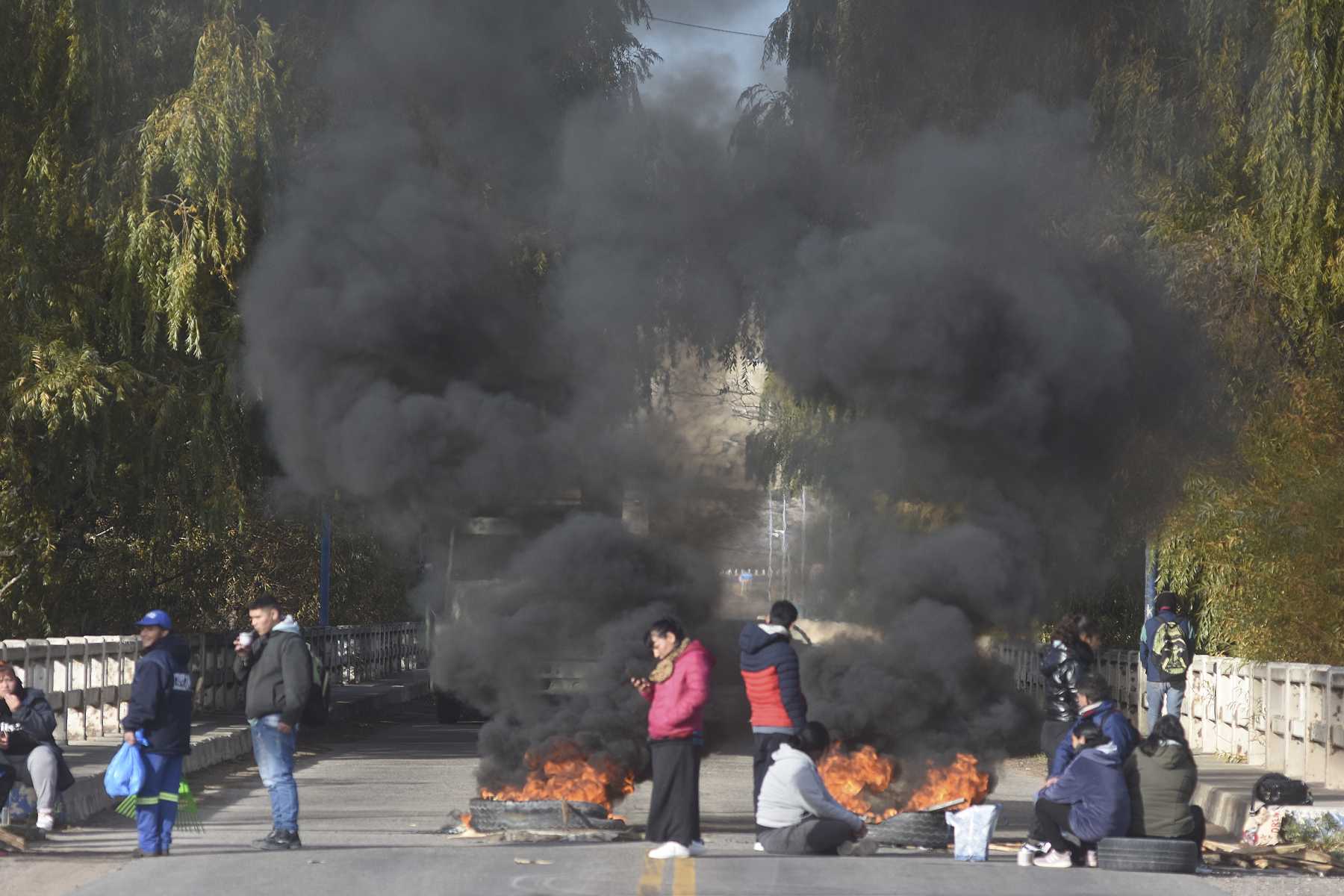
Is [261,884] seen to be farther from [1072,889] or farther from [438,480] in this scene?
[438,480]

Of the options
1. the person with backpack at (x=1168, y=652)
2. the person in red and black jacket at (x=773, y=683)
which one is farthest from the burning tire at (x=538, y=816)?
the person with backpack at (x=1168, y=652)

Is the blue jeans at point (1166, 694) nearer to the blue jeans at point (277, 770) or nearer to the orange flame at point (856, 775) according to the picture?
the orange flame at point (856, 775)

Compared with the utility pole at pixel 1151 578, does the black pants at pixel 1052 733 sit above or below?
below

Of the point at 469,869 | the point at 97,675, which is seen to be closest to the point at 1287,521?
the point at 469,869

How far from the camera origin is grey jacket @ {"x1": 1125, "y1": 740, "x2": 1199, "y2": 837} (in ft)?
34.9

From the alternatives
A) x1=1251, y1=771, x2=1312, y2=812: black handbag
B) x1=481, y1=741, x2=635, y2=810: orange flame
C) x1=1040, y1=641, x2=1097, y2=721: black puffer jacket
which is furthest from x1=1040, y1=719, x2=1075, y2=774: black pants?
x1=481, y1=741, x2=635, y2=810: orange flame

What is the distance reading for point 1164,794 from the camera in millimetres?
10641

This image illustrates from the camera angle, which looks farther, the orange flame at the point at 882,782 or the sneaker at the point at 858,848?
the orange flame at the point at 882,782

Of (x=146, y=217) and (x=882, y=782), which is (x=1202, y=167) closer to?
(x=882, y=782)

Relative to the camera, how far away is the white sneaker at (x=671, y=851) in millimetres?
10289

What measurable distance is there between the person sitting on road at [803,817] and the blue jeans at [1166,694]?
25.0 feet

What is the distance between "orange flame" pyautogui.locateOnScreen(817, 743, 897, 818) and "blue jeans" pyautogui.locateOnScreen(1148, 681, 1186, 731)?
5.76 meters

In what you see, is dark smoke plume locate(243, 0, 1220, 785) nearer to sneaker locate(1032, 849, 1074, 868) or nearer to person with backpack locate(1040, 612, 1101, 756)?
person with backpack locate(1040, 612, 1101, 756)

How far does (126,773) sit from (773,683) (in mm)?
3957
